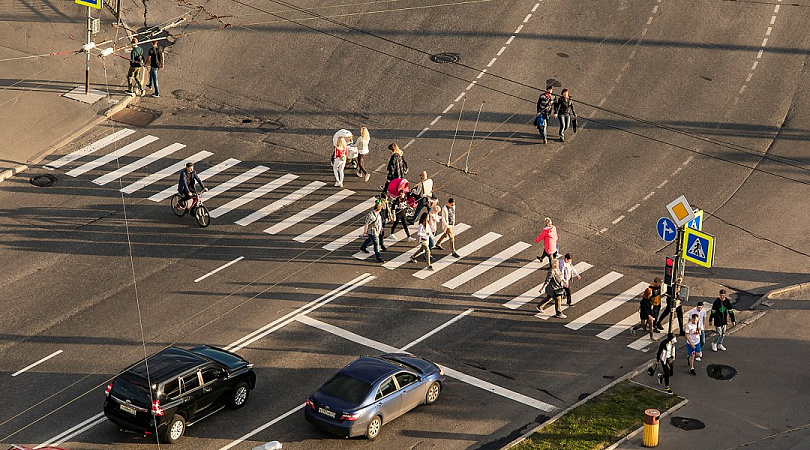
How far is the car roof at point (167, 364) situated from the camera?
2892 cm

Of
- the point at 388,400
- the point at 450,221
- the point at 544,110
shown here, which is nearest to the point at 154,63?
the point at 544,110

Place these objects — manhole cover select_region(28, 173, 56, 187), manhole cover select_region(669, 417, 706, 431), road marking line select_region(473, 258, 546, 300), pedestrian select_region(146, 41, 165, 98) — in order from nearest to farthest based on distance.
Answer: manhole cover select_region(669, 417, 706, 431) → road marking line select_region(473, 258, 546, 300) → manhole cover select_region(28, 173, 56, 187) → pedestrian select_region(146, 41, 165, 98)

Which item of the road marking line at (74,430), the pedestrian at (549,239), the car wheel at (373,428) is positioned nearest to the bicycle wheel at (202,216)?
the road marking line at (74,430)

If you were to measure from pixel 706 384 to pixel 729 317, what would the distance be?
2.86 m

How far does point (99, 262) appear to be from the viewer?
121 ft

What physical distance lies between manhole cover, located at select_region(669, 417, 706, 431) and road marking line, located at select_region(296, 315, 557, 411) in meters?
2.83

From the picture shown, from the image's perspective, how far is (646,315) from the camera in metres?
34.3

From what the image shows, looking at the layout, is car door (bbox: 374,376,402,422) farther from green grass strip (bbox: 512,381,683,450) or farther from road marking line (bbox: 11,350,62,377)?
road marking line (bbox: 11,350,62,377)

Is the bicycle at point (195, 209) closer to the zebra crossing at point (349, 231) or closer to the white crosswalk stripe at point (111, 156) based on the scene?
the zebra crossing at point (349, 231)

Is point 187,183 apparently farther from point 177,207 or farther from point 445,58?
point 445,58

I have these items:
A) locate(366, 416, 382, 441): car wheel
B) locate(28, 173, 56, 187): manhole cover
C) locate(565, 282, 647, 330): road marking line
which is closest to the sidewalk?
locate(565, 282, 647, 330): road marking line

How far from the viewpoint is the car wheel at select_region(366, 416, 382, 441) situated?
29.4 m

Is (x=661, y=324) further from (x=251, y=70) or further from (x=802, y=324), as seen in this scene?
(x=251, y=70)

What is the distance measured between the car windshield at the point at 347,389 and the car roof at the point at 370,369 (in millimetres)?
130
